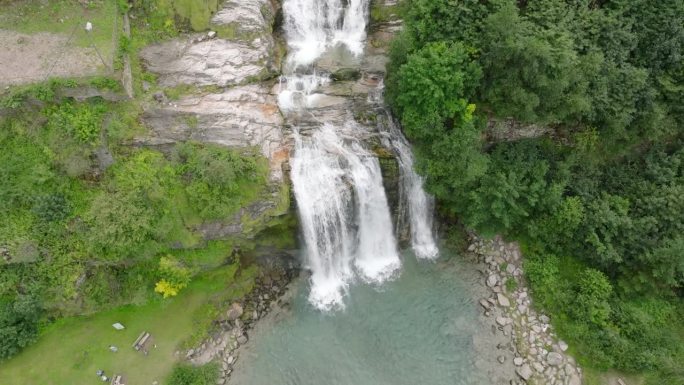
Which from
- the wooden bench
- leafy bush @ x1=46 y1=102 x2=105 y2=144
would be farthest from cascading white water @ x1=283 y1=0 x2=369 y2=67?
the wooden bench

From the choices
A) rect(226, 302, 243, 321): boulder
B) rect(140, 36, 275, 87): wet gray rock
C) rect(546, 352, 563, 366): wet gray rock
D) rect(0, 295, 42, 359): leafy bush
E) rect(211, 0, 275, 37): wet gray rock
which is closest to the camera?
rect(0, 295, 42, 359): leafy bush

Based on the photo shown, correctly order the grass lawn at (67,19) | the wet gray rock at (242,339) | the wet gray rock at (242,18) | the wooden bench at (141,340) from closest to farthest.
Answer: the wooden bench at (141,340) → the grass lawn at (67,19) → the wet gray rock at (242,339) → the wet gray rock at (242,18)

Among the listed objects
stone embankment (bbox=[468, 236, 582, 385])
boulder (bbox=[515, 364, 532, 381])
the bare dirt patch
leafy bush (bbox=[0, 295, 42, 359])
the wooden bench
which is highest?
the bare dirt patch

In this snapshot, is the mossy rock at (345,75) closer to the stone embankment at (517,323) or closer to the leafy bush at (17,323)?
the stone embankment at (517,323)

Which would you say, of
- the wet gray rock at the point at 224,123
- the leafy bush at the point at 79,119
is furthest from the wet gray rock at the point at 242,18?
the leafy bush at the point at 79,119

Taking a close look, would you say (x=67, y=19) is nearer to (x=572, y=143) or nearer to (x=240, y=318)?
(x=240, y=318)

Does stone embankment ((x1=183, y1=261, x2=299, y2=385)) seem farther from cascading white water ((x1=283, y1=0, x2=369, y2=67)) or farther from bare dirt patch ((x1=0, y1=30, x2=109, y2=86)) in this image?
bare dirt patch ((x1=0, y1=30, x2=109, y2=86))

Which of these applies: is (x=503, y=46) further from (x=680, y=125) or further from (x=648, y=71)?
(x=680, y=125)
